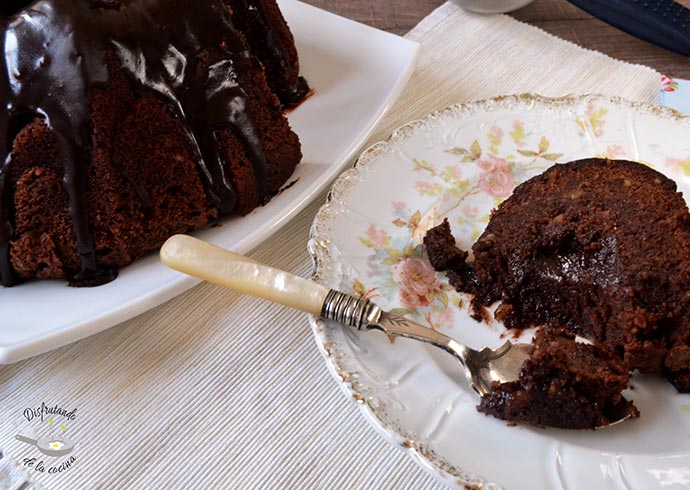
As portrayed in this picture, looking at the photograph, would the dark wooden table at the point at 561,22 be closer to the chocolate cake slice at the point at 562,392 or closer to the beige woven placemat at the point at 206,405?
the beige woven placemat at the point at 206,405

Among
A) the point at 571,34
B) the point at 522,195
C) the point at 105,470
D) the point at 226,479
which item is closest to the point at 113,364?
the point at 105,470

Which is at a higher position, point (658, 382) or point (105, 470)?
point (658, 382)

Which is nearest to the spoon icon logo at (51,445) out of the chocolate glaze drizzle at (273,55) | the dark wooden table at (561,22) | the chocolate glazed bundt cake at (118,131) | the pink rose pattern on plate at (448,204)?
the chocolate glazed bundt cake at (118,131)

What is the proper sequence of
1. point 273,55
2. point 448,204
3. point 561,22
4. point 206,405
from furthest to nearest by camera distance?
1. point 561,22
2. point 273,55
3. point 448,204
4. point 206,405

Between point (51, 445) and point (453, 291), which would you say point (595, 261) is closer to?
point (453, 291)

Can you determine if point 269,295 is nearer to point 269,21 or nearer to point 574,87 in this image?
point 269,21

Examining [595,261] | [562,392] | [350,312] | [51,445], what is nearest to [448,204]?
[595,261]
